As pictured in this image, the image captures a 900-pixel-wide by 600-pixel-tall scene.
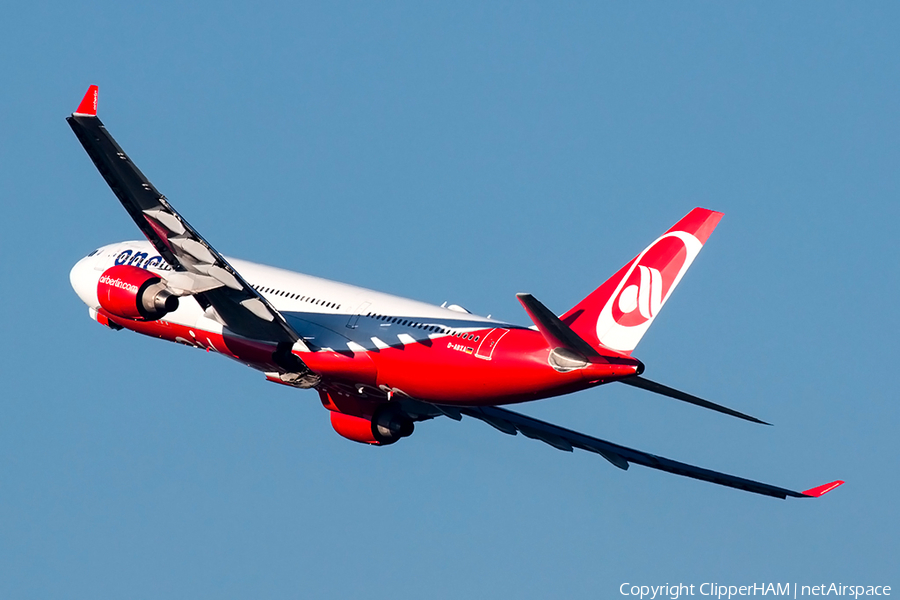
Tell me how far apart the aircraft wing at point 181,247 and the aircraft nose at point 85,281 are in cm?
853

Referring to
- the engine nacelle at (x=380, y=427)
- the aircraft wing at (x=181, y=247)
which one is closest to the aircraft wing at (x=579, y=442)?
the engine nacelle at (x=380, y=427)

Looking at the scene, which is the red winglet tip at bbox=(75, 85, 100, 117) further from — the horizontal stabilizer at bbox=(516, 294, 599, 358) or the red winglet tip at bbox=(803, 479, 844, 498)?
the red winglet tip at bbox=(803, 479, 844, 498)

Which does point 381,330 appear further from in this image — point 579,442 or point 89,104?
point 89,104

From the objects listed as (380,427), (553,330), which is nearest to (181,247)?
(380,427)

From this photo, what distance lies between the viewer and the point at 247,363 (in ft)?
149

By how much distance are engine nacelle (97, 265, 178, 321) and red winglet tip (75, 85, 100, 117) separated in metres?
6.77

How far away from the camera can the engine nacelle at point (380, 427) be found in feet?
154

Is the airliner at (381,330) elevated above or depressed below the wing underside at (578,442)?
below

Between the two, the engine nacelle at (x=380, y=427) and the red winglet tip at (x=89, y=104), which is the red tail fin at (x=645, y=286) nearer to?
the engine nacelle at (x=380, y=427)

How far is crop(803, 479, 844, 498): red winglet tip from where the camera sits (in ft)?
147

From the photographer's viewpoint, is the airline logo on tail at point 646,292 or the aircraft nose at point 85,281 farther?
the aircraft nose at point 85,281

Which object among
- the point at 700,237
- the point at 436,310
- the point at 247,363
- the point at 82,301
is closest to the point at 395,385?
the point at 436,310

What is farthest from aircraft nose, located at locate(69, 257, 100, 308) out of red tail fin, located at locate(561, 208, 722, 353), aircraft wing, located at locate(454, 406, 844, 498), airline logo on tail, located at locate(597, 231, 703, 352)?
airline logo on tail, located at locate(597, 231, 703, 352)

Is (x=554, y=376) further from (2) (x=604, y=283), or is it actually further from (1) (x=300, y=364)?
(1) (x=300, y=364)
